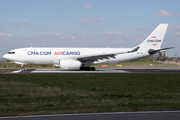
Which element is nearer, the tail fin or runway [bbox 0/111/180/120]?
runway [bbox 0/111/180/120]

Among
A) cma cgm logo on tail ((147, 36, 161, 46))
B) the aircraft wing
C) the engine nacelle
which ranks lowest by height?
the engine nacelle

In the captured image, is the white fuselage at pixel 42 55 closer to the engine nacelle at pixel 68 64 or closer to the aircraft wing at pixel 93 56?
the aircraft wing at pixel 93 56

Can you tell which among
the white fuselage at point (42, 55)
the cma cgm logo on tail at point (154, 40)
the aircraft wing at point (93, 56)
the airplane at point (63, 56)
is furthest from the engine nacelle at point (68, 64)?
the cma cgm logo on tail at point (154, 40)

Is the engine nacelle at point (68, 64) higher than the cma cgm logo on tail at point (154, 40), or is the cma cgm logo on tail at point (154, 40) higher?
the cma cgm logo on tail at point (154, 40)

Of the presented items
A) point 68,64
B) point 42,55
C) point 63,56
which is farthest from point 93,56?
point 42,55

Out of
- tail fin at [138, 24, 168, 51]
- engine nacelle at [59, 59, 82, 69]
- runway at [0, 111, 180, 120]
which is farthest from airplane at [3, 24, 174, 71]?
runway at [0, 111, 180, 120]

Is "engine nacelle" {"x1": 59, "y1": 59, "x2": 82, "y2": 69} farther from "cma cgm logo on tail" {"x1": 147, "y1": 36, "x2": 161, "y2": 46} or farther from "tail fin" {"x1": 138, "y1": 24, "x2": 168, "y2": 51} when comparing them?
"cma cgm logo on tail" {"x1": 147, "y1": 36, "x2": 161, "y2": 46}

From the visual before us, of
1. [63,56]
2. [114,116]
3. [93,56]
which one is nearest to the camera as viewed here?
[114,116]

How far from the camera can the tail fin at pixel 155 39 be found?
36969mm

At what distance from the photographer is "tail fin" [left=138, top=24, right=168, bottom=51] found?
37.0m

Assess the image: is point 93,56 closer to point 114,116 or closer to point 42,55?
point 42,55

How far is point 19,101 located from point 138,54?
29832 millimetres

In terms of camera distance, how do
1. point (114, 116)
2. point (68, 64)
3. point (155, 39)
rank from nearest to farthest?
point (114, 116) → point (68, 64) → point (155, 39)

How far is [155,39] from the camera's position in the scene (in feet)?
121
